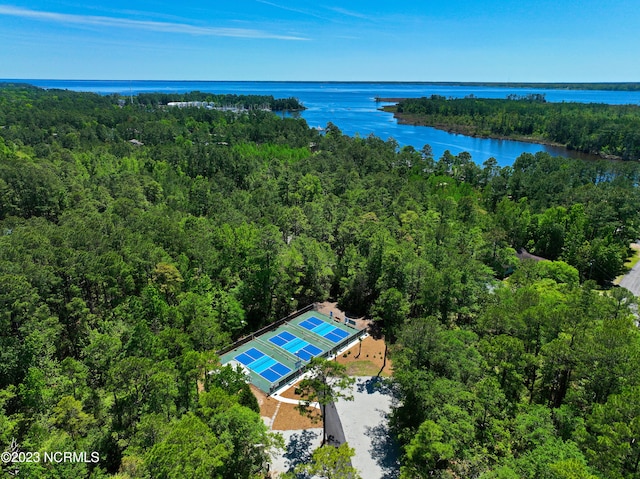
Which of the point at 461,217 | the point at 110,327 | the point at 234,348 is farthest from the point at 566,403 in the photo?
the point at 461,217

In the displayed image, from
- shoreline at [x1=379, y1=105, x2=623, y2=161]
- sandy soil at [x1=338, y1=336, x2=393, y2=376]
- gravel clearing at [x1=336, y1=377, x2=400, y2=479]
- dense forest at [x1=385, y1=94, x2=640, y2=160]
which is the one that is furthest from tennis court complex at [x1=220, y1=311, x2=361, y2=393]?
dense forest at [x1=385, y1=94, x2=640, y2=160]

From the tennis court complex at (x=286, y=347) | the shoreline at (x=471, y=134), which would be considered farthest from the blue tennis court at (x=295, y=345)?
the shoreline at (x=471, y=134)

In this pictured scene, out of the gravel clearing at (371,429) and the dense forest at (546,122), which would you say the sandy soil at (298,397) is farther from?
the dense forest at (546,122)

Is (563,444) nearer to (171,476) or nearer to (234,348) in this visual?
(171,476)

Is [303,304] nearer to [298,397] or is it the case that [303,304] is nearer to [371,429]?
[298,397]

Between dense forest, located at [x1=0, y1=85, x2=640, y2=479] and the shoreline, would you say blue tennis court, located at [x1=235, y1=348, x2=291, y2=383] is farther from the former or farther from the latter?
the shoreline

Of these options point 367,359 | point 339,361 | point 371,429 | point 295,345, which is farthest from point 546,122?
point 371,429
